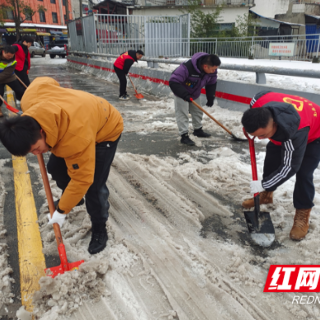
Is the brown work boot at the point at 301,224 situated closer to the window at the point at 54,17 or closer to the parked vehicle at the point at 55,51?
the parked vehicle at the point at 55,51

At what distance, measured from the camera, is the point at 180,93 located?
16.1ft

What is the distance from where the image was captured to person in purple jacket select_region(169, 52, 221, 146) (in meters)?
4.70

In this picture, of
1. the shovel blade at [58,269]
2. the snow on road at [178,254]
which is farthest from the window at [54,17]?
the shovel blade at [58,269]

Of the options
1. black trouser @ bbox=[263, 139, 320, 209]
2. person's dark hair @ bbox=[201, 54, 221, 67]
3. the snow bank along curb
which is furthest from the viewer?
the snow bank along curb

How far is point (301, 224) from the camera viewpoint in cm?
273

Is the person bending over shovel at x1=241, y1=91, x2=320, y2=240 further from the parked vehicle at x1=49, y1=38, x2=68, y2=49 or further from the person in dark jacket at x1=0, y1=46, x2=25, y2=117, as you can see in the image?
the parked vehicle at x1=49, y1=38, x2=68, y2=49

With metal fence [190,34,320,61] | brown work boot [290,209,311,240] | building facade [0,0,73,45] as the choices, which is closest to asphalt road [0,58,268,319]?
brown work boot [290,209,311,240]

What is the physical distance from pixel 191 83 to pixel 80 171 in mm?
3471

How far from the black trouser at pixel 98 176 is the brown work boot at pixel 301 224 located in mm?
1741

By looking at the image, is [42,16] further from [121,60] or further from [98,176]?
[98,176]

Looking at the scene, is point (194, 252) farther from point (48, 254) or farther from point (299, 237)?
point (48, 254)

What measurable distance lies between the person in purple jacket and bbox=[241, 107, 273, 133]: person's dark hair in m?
2.59

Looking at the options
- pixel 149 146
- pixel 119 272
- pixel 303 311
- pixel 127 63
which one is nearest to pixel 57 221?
pixel 119 272

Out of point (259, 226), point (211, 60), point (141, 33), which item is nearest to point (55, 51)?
point (141, 33)
